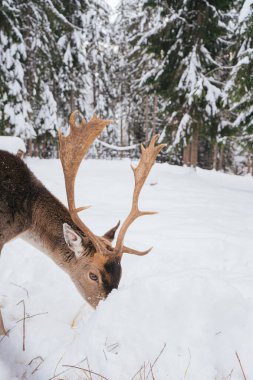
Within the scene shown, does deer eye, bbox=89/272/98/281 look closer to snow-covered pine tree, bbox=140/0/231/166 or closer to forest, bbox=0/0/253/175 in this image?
forest, bbox=0/0/253/175

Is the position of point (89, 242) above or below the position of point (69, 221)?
below

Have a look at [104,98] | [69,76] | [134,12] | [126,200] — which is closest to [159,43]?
[126,200]

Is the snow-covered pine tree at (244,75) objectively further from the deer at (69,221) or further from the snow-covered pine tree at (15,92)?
A: the snow-covered pine tree at (15,92)

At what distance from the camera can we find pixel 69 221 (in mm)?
3352

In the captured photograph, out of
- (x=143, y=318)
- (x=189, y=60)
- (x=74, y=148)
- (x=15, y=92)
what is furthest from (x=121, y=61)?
(x=143, y=318)

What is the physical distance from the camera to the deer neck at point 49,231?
3.22 metres

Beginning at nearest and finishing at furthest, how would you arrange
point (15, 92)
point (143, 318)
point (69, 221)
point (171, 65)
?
point (143, 318)
point (69, 221)
point (171, 65)
point (15, 92)

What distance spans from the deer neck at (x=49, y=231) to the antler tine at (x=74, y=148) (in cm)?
25

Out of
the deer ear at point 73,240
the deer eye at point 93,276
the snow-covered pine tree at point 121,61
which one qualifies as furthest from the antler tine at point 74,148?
the snow-covered pine tree at point 121,61

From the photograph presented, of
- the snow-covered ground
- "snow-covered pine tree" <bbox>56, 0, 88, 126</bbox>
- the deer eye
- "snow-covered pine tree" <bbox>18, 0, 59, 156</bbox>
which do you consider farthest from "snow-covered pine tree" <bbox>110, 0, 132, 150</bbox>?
the deer eye

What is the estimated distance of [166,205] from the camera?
23.8 ft

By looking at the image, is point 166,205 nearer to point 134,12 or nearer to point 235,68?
point 235,68

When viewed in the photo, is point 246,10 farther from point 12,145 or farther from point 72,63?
point 72,63

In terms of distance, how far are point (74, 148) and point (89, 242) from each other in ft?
3.22
